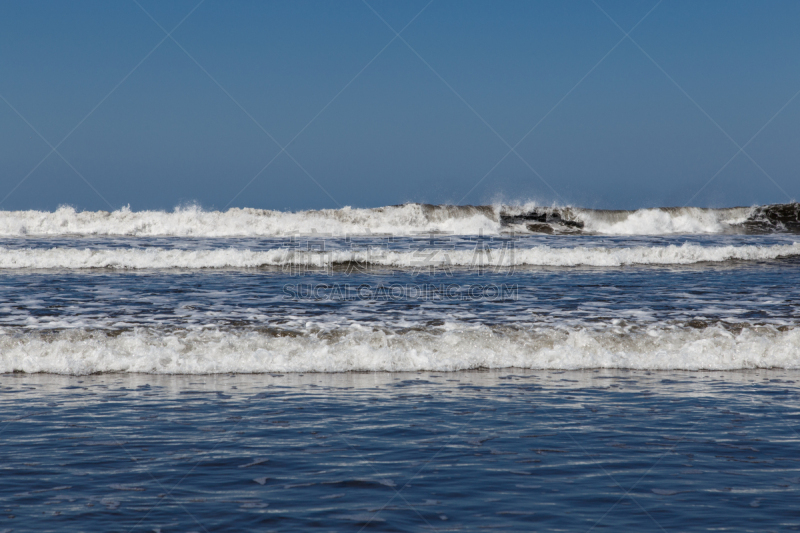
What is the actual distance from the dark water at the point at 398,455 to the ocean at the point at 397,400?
0.02 m

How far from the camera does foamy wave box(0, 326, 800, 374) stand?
313 inches

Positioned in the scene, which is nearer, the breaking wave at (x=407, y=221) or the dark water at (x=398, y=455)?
the dark water at (x=398, y=455)

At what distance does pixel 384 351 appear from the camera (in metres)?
8.30

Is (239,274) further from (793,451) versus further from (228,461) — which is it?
(793,451)

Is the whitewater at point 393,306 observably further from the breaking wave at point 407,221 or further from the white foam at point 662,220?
the white foam at point 662,220

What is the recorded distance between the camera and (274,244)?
24.1m

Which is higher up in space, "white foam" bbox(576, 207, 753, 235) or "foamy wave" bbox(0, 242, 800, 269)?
"white foam" bbox(576, 207, 753, 235)

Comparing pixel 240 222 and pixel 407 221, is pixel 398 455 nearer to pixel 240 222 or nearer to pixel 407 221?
pixel 240 222

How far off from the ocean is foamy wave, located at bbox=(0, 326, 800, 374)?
3 cm

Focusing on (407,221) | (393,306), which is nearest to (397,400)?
(393,306)

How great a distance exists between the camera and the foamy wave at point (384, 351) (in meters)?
7.95

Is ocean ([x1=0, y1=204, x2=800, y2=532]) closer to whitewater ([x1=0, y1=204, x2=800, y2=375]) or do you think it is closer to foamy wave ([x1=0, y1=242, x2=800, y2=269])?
whitewater ([x1=0, y1=204, x2=800, y2=375])

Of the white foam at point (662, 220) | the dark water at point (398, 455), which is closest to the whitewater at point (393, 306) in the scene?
the dark water at point (398, 455)

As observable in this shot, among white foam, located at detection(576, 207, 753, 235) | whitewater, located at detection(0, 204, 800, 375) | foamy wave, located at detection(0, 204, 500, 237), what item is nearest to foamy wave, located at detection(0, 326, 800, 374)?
whitewater, located at detection(0, 204, 800, 375)
